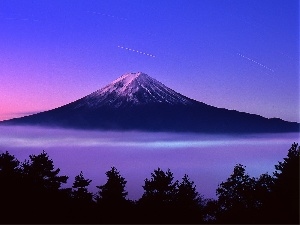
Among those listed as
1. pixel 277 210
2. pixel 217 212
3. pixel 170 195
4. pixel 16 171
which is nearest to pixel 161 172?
pixel 170 195

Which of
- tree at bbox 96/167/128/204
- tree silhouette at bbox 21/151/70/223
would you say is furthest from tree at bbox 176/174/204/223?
tree silhouette at bbox 21/151/70/223

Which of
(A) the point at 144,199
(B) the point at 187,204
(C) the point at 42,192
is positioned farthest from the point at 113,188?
(C) the point at 42,192

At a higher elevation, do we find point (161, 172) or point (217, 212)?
point (161, 172)

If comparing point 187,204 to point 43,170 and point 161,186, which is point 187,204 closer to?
point 161,186

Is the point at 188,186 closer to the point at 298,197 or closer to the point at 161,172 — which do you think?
the point at 161,172

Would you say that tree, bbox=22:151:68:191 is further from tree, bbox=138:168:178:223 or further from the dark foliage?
tree, bbox=138:168:178:223

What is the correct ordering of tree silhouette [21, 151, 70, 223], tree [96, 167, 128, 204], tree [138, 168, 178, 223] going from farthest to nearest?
tree [96, 167, 128, 204]
tree [138, 168, 178, 223]
tree silhouette [21, 151, 70, 223]

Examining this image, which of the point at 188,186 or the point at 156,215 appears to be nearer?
the point at 156,215

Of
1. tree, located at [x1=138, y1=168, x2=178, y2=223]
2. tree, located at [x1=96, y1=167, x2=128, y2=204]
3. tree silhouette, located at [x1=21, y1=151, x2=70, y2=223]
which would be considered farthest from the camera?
tree, located at [x1=96, y1=167, x2=128, y2=204]

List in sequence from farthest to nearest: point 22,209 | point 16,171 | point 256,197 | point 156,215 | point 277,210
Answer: point 256,197, point 16,171, point 156,215, point 277,210, point 22,209
